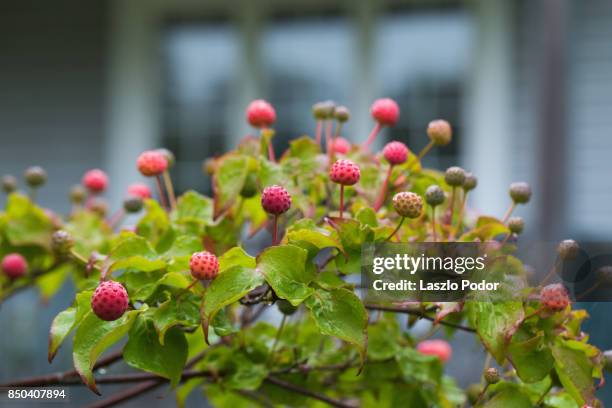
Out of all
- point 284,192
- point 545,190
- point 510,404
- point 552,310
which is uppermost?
point 284,192

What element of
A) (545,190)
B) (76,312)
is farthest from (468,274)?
(545,190)

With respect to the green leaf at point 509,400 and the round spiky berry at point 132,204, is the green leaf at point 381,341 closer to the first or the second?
the green leaf at point 509,400

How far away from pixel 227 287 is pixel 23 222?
518 millimetres

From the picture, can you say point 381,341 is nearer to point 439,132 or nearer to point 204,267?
point 439,132

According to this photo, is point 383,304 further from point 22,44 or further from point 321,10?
point 22,44

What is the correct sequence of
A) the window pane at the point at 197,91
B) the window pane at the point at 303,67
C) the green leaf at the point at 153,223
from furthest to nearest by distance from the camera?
the window pane at the point at 197,91 → the window pane at the point at 303,67 → the green leaf at the point at 153,223

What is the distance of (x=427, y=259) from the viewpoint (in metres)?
0.92

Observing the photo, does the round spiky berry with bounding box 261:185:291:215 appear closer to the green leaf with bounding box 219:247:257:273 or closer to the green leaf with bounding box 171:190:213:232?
the green leaf with bounding box 219:247:257:273

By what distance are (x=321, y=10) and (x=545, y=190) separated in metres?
2.14

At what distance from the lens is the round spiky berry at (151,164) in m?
1.10

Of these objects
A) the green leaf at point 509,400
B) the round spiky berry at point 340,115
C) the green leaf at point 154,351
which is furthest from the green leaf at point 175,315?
the round spiky berry at point 340,115

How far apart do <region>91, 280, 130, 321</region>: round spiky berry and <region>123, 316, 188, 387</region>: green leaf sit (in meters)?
0.07

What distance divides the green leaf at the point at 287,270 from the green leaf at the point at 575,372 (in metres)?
0.27

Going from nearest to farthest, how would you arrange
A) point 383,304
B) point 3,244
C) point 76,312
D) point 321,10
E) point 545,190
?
point 76,312 < point 383,304 < point 3,244 < point 545,190 < point 321,10
